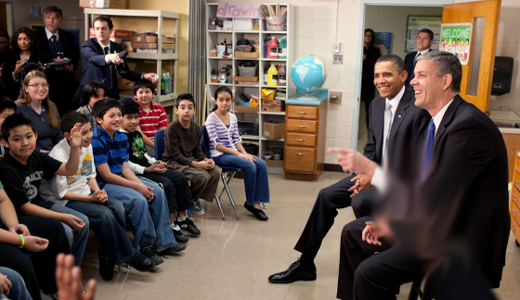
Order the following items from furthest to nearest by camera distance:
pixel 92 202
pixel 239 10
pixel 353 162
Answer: pixel 239 10
pixel 92 202
pixel 353 162

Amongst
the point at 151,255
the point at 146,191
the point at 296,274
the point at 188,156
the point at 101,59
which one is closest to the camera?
the point at 296,274

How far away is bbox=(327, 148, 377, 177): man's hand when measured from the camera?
2.33 meters

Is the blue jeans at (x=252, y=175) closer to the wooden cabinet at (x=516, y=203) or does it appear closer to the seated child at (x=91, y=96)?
the seated child at (x=91, y=96)

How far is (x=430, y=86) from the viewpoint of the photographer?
8.49 feet

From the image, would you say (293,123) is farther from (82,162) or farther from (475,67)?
(82,162)

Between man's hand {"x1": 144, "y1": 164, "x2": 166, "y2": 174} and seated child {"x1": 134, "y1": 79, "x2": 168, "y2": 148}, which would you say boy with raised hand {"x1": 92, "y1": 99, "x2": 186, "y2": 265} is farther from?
seated child {"x1": 134, "y1": 79, "x2": 168, "y2": 148}

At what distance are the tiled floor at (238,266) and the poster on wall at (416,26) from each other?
160 inches

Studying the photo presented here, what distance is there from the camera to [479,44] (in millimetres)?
5672

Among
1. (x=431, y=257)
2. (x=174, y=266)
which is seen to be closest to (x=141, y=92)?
(x=174, y=266)

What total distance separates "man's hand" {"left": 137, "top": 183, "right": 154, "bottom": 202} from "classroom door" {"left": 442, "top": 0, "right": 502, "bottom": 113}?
11.8 ft

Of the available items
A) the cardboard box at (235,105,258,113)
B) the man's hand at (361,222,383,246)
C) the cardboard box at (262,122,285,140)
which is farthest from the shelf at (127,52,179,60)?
the man's hand at (361,222,383,246)

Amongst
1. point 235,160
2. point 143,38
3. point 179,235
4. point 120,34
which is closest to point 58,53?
point 120,34

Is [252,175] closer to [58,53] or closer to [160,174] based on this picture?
[160,174]

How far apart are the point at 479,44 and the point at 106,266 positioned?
455cm
